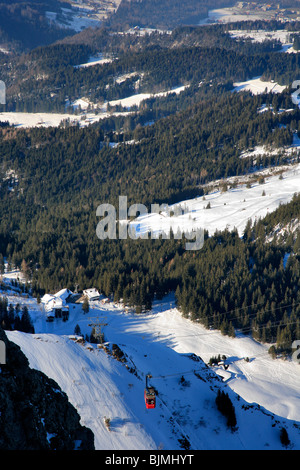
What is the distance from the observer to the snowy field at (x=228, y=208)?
6053 inches

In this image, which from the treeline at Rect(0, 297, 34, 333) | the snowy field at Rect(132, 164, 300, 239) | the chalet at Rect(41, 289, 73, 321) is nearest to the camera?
the treeline at Rect(0, 297, 34, 333)

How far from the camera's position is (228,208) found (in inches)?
6580

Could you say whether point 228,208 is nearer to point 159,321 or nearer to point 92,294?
point 92,294

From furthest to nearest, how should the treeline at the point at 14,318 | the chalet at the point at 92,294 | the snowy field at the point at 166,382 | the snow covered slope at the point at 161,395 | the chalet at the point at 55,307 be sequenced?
the chalet at the point at 92,294, the chalet at the point at 55,307, the treeline at the point at 14,318, the snowy field at the point at 166,382, the snow covered slope at the point at 161,395

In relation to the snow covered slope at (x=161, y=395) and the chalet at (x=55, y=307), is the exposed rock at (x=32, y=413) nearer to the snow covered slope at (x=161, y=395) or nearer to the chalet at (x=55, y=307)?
the snow covered slope at (x=161, y=395)

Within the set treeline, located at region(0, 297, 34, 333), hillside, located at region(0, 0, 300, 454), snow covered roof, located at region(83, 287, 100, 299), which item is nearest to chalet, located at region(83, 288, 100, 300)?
snow covered roof, located at region(83, 287, 100, 299)

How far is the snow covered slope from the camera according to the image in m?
44.4

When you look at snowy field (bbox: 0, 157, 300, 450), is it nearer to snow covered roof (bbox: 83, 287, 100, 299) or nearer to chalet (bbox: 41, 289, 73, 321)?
chalet (bbox: 41, 289, 73, 321)

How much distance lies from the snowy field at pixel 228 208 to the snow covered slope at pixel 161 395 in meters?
75.9

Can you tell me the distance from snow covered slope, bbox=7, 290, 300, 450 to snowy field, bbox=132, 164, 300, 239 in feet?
249

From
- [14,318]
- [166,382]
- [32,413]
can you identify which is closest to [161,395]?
[166,382]

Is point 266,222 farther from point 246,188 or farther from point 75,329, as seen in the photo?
point 75,329

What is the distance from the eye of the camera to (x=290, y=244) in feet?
400

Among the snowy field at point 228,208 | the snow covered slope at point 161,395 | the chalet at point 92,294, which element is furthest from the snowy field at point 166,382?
the snowy field at point 228,208
